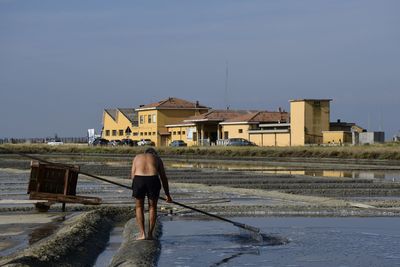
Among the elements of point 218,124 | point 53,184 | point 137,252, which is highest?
point 218,124

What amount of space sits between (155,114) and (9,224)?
8910cm

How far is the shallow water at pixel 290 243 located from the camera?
40.7ft

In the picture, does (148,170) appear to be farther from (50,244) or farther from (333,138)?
(333,138)

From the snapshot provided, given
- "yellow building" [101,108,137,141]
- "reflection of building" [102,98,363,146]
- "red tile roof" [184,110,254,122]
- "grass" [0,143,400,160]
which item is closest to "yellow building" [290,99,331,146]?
"reflection of building" [102,98,363,146]

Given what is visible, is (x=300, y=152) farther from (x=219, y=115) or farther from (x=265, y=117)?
(x=219, y=115)

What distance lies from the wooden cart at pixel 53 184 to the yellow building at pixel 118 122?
311 ft

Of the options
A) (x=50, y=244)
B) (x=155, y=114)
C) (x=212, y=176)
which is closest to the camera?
(x=50, y=244)

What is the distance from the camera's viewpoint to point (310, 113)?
76250 mm

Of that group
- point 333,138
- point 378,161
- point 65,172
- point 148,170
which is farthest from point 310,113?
point 148,170

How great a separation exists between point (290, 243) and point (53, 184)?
7765mm

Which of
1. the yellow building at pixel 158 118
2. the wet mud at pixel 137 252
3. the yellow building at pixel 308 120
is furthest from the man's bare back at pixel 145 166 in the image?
the yellow building at pixel 158 118

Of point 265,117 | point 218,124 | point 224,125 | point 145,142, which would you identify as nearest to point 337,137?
point 265,117

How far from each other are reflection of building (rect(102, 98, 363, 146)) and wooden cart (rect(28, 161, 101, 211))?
57.4 m

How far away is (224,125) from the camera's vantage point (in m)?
93.1
